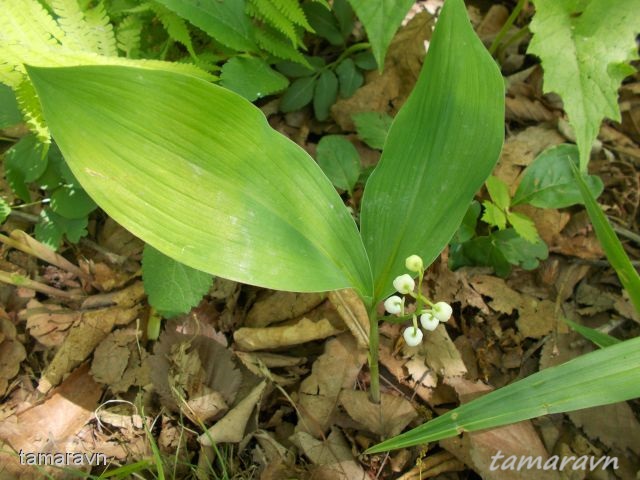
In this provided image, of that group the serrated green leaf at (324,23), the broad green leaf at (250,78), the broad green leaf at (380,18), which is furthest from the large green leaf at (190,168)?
the serrated green leaf at (324,23)

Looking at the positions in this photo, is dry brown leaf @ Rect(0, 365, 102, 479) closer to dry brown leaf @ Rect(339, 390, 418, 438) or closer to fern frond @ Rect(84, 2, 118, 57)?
dry brown leaf @ Rect(339, 390, 418, 438)

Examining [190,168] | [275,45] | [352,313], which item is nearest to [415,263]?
[190,168]

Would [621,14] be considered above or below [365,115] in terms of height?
above

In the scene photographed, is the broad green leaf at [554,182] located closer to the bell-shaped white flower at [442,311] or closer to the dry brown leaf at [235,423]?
the bell-shaped white flower at [442,311]

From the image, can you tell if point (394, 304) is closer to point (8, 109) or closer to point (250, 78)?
point (250, 78)

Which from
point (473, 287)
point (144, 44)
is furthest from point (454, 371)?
point (144, 44)

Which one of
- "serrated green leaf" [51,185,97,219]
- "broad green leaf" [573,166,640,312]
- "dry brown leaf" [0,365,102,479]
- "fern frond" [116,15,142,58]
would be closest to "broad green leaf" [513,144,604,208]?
"broad green leaf" [573,166,640,312]

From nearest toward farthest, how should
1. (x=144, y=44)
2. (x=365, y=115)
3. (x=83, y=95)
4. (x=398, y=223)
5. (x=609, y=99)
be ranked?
(x=83, y=95) < (x=398, y=223) < (x=609, y=99) < (x=144, y=44) < (x=365, y=115)

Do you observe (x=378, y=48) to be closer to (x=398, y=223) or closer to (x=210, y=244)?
(x=398, y=223)
